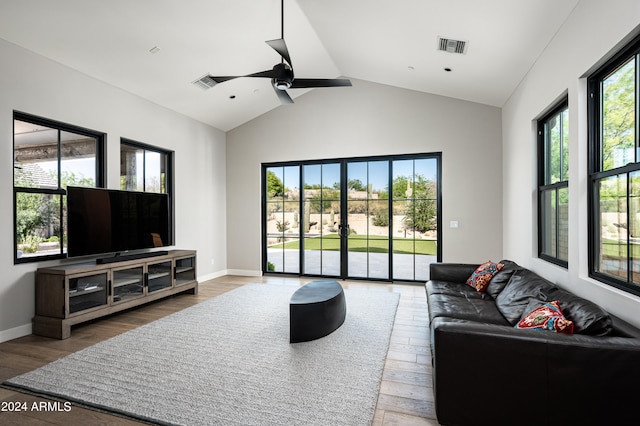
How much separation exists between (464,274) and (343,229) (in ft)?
8.90

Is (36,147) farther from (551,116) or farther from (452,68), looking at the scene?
(551,116)

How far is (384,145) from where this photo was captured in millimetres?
6078

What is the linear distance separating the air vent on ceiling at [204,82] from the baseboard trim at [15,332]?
381 cm

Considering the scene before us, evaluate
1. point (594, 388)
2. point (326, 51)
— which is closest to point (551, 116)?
point (594, 388)

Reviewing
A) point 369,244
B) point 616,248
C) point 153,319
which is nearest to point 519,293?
point 616,248

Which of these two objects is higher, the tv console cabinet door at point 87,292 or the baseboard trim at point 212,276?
the tv console cabinet door at point 87,292

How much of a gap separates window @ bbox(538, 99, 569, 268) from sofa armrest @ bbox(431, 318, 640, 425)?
66.3 inches

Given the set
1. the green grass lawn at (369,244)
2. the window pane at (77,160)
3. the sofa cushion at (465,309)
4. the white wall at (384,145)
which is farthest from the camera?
the green grass lawn at (369,244)

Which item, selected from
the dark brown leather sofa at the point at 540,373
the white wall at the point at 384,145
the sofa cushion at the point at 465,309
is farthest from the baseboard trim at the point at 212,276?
the dark brown leather sofa at the point at 540,373

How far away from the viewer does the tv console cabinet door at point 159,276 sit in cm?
464

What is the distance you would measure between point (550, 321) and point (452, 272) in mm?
2188

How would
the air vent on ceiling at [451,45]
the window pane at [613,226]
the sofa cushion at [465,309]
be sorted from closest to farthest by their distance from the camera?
1. the window pane at [613,226]
2. the sofa cushion at [465,309]
3. the air vent on ceiling at [451,45]

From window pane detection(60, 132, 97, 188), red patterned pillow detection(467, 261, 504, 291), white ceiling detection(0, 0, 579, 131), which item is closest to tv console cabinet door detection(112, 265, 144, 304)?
window pane detection(60, 132, 97, 188)

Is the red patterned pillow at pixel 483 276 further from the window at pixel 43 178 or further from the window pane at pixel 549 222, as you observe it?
the window at pixel 43 178
